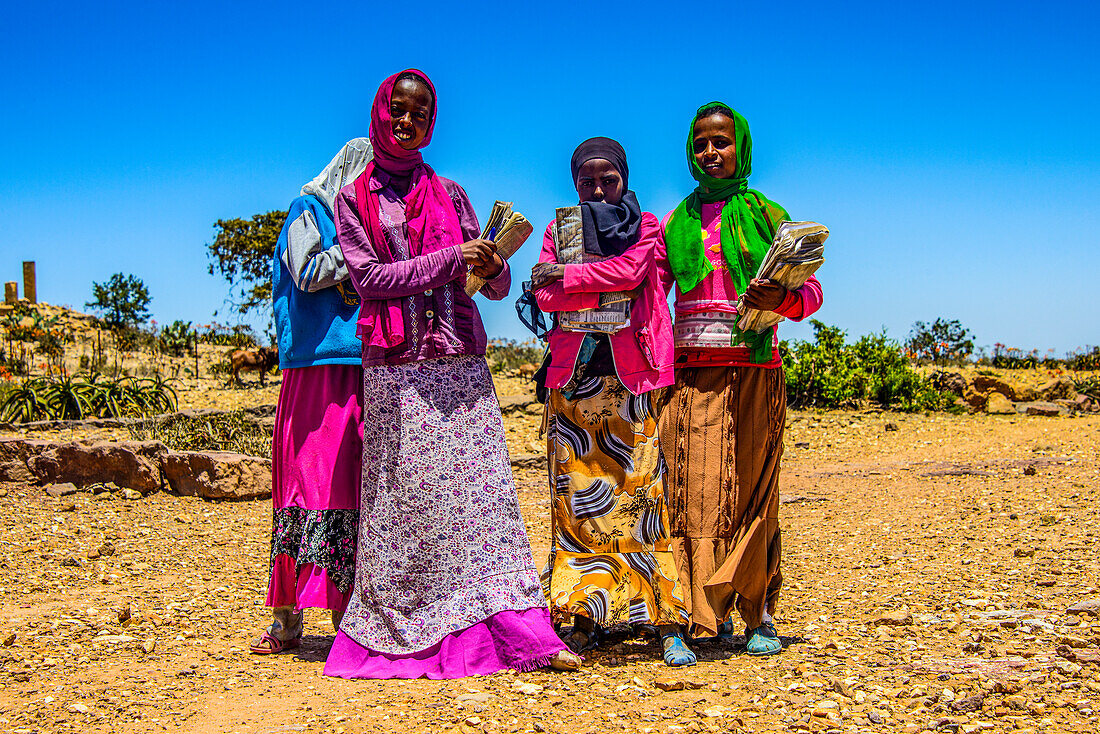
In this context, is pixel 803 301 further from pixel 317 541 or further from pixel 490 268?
pixel 317 541

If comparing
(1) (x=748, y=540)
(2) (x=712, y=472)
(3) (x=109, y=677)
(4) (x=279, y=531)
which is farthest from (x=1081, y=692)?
(3) (x=109, y=677)

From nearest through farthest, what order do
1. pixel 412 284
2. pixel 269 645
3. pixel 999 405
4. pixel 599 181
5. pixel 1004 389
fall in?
1. pixel 412 284
2. pixel 599 181
3. pixel 269 645
4. pixel 999 405
5. pixel 1004 389

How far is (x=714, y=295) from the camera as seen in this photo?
370 centimetres

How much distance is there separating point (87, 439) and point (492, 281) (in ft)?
21.7

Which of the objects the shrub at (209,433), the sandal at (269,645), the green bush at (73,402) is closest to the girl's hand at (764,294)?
the sandal at (269,645)

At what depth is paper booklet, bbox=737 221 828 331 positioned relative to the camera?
3342 mm

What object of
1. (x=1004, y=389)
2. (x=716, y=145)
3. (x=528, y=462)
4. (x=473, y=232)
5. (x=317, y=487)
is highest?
(x=716, y=145)

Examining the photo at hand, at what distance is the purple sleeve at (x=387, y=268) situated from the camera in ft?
11.3

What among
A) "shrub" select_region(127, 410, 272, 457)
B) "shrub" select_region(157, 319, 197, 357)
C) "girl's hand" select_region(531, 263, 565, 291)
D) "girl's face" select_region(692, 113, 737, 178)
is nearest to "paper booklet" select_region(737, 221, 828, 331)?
"girl's face" select_region(692, 113, 737, 178)

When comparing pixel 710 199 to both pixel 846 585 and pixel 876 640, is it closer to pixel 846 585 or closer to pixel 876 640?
pixel 876 640

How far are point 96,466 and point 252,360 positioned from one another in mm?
6345

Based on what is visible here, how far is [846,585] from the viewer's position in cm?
471

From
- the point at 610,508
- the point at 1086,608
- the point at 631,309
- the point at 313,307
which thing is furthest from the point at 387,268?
the point at 1086,608

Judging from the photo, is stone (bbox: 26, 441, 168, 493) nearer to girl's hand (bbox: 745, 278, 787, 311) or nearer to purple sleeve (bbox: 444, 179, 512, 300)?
purple sleeve (bbox: 444, 179, 512, 300)
